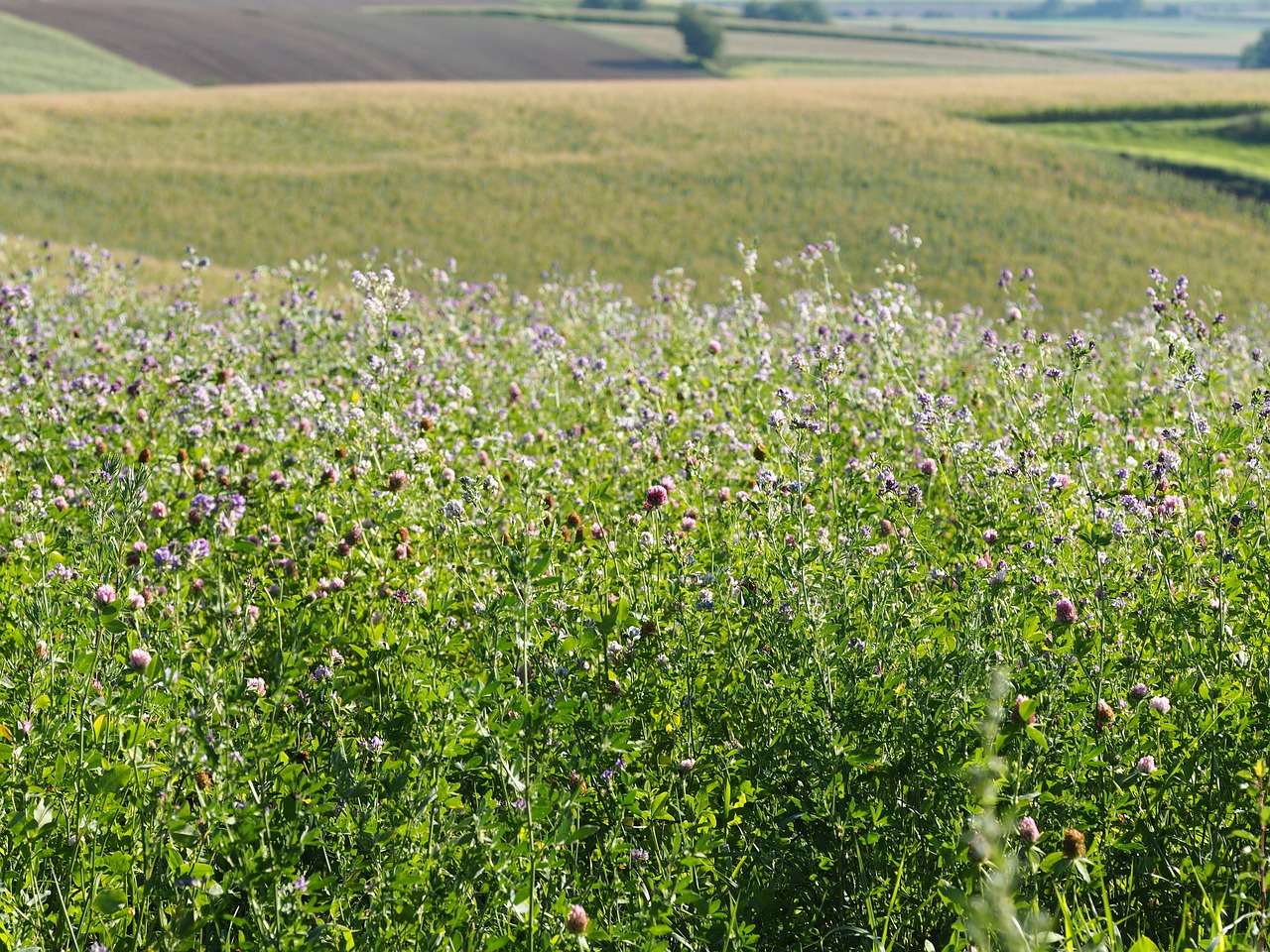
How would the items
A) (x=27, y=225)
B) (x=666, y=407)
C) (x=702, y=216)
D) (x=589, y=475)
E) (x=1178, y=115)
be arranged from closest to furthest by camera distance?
(x=589, y=475), (x=666, y=407), (x=27, y=225), (x=702, y=216), (x=1178, y=115)

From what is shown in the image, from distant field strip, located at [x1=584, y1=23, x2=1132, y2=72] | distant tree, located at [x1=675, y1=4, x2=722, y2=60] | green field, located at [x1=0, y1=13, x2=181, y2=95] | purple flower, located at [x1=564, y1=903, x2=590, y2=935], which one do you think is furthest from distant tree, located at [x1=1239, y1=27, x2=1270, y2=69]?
purple flower, located at [x1=564, y1=903, x2=590, y2=935]

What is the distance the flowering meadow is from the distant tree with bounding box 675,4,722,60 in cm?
8218

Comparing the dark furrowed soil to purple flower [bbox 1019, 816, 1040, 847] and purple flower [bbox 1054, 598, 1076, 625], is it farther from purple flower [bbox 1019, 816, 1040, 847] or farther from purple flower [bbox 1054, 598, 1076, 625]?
purple flower [bbox 1019, 816, 1040, 847]

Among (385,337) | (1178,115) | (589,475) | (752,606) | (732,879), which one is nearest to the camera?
(732,879)

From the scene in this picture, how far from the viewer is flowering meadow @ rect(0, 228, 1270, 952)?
2732 millimetres

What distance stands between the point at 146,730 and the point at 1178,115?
54795 millimetres

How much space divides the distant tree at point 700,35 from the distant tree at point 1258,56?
165 ft

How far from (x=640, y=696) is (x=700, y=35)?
8545cm

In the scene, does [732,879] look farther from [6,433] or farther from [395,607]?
[6,433]

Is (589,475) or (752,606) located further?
(589,475)

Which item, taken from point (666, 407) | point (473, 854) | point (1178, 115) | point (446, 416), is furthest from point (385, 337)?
point (1178, 115)

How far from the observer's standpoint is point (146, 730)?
3.42 meters

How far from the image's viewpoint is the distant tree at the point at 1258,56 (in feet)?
303

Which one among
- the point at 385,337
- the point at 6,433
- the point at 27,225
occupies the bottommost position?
the point at 27,225
